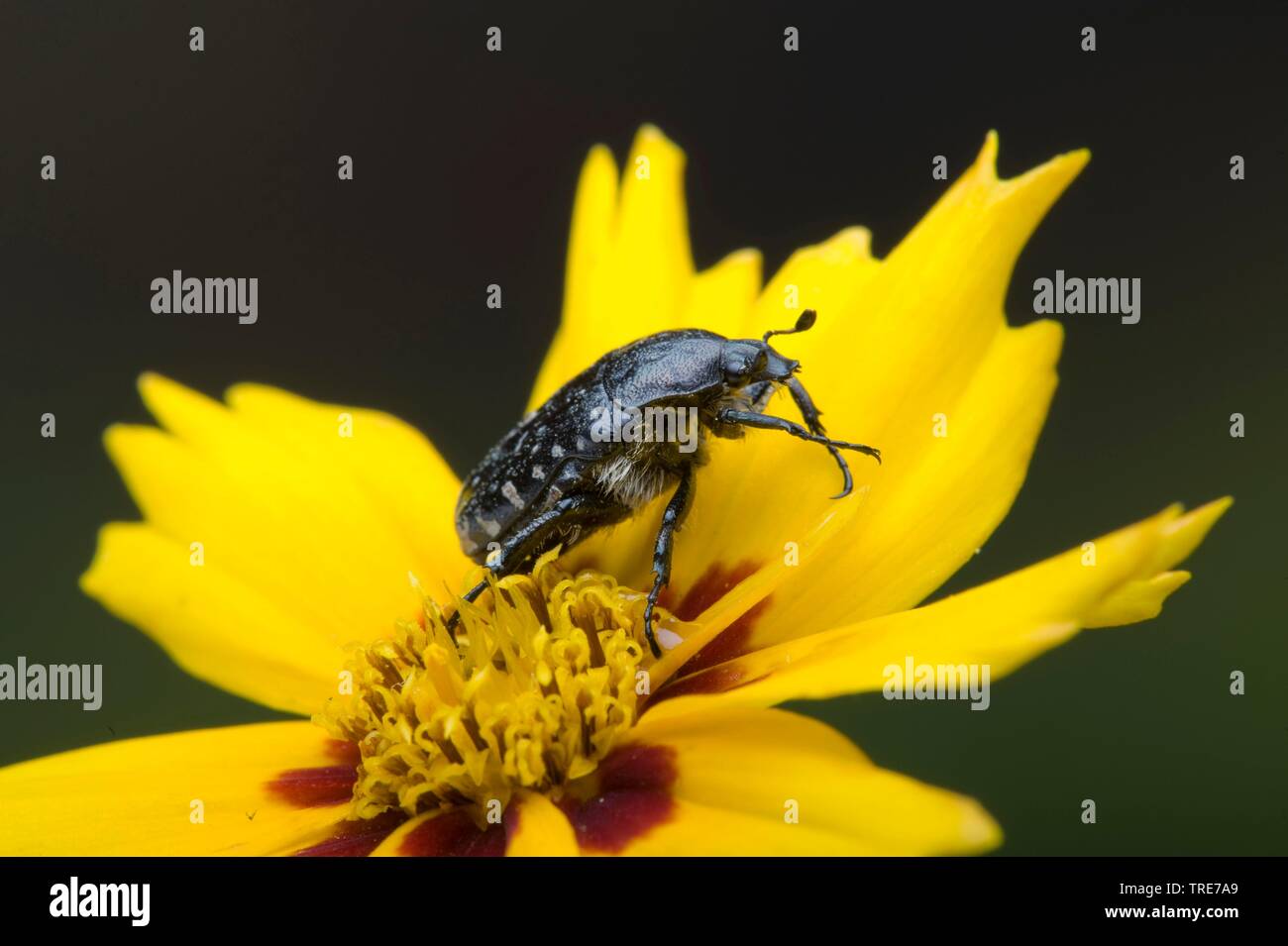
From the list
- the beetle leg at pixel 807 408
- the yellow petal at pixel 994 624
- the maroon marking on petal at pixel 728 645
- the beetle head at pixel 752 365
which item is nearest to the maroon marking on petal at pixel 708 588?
the maroon marking on petal at pixel 728 645

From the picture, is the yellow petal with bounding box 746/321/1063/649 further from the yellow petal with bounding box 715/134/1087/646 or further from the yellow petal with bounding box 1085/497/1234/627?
the yellow petal with bounding box 1085/497/1234/627

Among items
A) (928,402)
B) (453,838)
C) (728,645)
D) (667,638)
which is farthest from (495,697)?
(928,402)

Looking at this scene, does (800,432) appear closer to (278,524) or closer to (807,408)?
(807,408)

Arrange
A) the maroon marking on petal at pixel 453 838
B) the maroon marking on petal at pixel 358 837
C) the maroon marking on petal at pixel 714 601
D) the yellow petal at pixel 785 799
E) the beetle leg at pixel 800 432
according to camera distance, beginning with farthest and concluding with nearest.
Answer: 1. the maroon marking on petal at pixel 714 601
2. the beetle leg at pixel 800 432
3. the maroon marking on petal at pixel 358 837
4. the maroon marking on petal at pixel 453 838
5. the yellow petal at pixel 785 799

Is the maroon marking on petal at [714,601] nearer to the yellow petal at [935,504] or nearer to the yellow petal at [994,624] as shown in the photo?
the yellow petal at [935,504]

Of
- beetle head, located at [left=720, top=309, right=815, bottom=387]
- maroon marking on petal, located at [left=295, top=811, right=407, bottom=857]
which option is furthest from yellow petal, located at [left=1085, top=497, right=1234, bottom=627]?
maroon marking on petal, located at [left=295, top=811, right=407, bottom=857]
